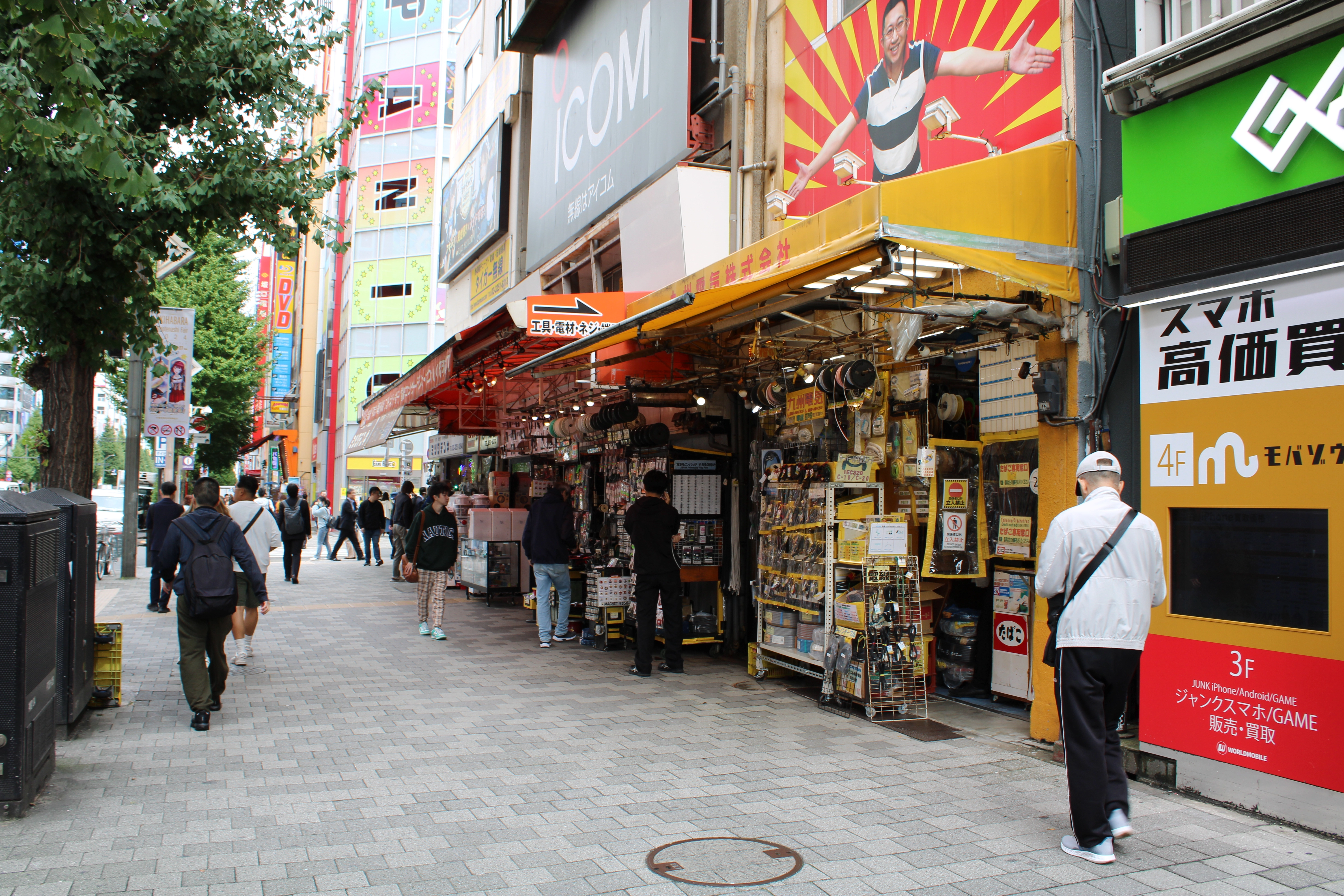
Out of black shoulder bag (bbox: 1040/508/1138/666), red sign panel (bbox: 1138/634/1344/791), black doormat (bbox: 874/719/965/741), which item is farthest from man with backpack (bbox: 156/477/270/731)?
red sign panel (bbox: 1138/634/1344/791)

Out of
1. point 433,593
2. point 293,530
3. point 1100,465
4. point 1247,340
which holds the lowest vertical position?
point 433,593

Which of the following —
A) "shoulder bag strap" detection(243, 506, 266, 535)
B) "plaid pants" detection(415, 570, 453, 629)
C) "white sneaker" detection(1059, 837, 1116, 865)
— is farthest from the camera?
"plaid pants" detection(415, 570, 453, 629)

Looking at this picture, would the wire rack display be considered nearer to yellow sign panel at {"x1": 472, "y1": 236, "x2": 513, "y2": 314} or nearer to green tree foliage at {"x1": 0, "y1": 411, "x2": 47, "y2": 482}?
yellow sign panel at {"x1": 472, "y1": 236, "x2": 513, "y2": 314}

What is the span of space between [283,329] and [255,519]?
4842 cm

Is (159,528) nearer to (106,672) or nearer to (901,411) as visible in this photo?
(106,672)

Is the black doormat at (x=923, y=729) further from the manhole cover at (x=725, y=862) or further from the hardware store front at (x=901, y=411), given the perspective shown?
the manhole cover at (x=725, y=862)

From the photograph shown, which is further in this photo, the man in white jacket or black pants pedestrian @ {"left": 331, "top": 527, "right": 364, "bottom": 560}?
black pants pedestrian @ {"left": 331, "top": 527, "right": 364, "bottom": 560}

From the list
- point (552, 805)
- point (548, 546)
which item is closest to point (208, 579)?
point (552, 805)

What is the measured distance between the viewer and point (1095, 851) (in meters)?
4.27

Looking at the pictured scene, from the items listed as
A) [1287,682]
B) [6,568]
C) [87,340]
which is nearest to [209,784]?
[6,568]

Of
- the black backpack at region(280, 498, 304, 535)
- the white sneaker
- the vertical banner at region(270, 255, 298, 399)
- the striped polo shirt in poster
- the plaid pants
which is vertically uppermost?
the vertical banner at region(270, 255, 298, 399)

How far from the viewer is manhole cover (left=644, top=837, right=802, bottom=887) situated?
4.02 metres

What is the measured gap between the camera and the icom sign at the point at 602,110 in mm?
11047

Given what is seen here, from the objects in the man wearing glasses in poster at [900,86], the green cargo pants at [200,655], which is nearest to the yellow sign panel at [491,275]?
the man wearing glasses in poster at [900,86]
